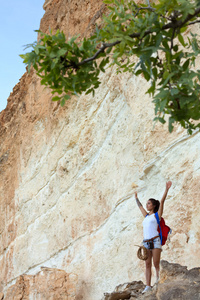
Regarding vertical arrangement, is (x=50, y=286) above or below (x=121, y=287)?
above

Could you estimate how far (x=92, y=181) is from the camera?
1009 centimetres

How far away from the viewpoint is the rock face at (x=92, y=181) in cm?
716

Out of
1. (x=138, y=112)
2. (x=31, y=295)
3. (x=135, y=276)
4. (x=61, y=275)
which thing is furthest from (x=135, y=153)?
(x=31, y=295)

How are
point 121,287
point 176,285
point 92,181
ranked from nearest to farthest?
point 176,285, point 121,287, point 92,181

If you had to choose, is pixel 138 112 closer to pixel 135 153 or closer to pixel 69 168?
pixel 135 153

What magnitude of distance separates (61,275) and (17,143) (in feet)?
29.1

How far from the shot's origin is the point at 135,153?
8633mm

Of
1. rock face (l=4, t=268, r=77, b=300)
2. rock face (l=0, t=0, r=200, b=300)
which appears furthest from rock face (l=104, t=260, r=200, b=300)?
rock face (l=4, t=268, r=77, b=300)

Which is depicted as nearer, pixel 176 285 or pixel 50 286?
pixel 176 285

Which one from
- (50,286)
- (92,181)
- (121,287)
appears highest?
(92,181)

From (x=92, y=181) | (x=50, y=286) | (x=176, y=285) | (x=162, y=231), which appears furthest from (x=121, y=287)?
(x=92, y=181)

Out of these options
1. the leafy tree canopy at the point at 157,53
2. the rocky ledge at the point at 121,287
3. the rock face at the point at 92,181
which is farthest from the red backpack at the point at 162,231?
the leafy tree canopy at the point at 157,53

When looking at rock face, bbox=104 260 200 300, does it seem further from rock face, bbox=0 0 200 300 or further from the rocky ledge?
rock face, bbox=0 0 200 300

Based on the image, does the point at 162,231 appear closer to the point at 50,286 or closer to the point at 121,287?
the point at 121,287
